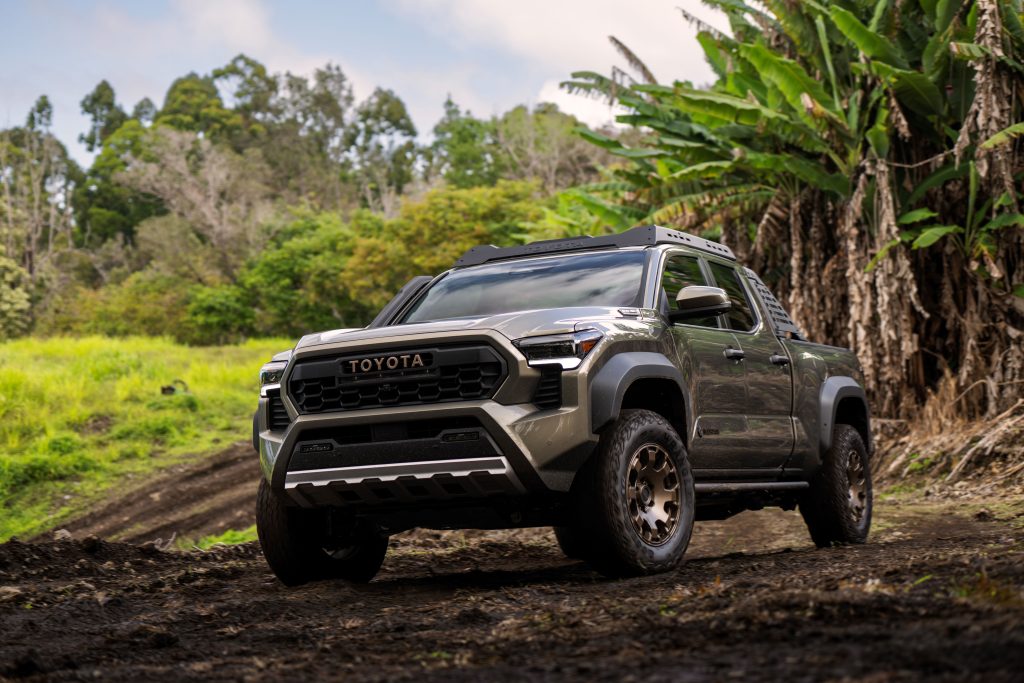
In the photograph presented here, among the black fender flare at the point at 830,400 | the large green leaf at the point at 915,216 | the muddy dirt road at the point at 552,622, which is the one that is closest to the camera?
the muddy dirt road at the point at 552,622

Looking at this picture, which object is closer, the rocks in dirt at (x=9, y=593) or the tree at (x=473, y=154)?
the rocks in dirt at (x=9, y=593)

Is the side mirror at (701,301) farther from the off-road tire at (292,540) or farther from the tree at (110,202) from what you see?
the tree at (110,202)

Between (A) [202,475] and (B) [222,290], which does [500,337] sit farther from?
(B) [222,290]

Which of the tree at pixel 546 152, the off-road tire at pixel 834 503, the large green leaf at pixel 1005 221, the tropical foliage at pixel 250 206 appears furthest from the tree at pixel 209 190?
the off-road tire at pixel 834 503

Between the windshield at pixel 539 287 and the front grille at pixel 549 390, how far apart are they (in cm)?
99

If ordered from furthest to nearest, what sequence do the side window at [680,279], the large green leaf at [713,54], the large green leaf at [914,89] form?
the large green leaf at [713,54]
the large green leaf at [914,89]
the side window at [680,279]

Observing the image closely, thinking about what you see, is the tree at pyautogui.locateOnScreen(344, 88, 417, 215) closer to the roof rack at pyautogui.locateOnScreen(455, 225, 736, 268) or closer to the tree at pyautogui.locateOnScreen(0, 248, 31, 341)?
the tree at pyautogui.locateOnScreen(0, 248, 31, 341)

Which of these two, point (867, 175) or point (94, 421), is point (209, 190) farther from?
point (867, 175)

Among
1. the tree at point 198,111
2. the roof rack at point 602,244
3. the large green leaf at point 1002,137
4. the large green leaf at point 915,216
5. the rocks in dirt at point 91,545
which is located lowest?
the rocks in dirt at point 91,545

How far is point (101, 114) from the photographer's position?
9475 cm

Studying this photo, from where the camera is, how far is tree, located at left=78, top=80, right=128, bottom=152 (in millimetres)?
93688

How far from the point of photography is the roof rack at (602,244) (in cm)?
754

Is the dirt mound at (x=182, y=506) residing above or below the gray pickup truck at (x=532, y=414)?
below

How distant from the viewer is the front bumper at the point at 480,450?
589 cm
